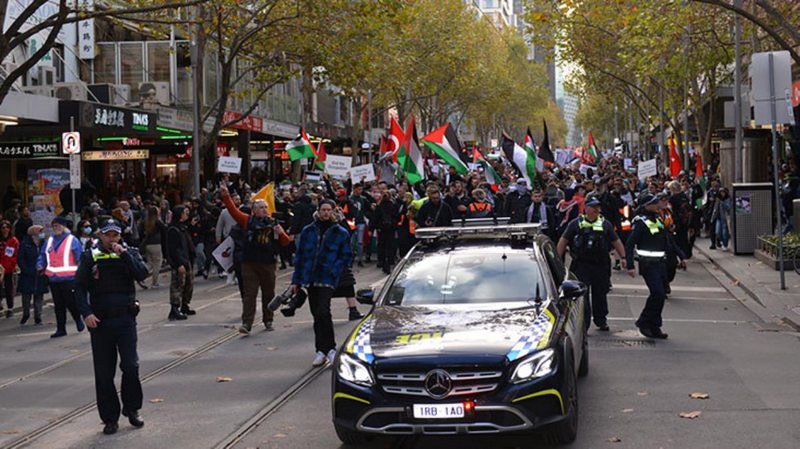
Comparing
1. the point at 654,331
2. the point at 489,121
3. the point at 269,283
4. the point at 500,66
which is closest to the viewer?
the point at 654,331

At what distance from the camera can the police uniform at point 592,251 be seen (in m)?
12.7

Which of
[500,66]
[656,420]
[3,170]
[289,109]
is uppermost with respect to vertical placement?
[500,66]

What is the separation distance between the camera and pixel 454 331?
25.5 feet

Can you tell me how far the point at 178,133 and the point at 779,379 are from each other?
26465 millimetres

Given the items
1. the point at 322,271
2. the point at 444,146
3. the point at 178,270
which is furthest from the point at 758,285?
the point at 444,146

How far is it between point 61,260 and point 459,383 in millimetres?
9611

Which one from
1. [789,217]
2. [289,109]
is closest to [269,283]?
[789,217]

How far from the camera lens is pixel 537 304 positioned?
8.51 metres

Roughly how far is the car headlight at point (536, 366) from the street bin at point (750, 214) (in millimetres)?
17434

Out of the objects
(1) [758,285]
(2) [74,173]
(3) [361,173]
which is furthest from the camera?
(3) [361,173]

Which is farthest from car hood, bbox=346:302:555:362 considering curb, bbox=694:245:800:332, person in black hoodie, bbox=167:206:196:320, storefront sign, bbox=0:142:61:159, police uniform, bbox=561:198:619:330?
storefront sign, bbox=0:142:61:159

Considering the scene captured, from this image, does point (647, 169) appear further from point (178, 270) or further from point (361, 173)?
point (178, 270)

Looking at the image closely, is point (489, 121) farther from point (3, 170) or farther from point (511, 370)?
point (511, 370)

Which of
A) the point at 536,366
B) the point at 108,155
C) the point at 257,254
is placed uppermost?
the point at 108,155
